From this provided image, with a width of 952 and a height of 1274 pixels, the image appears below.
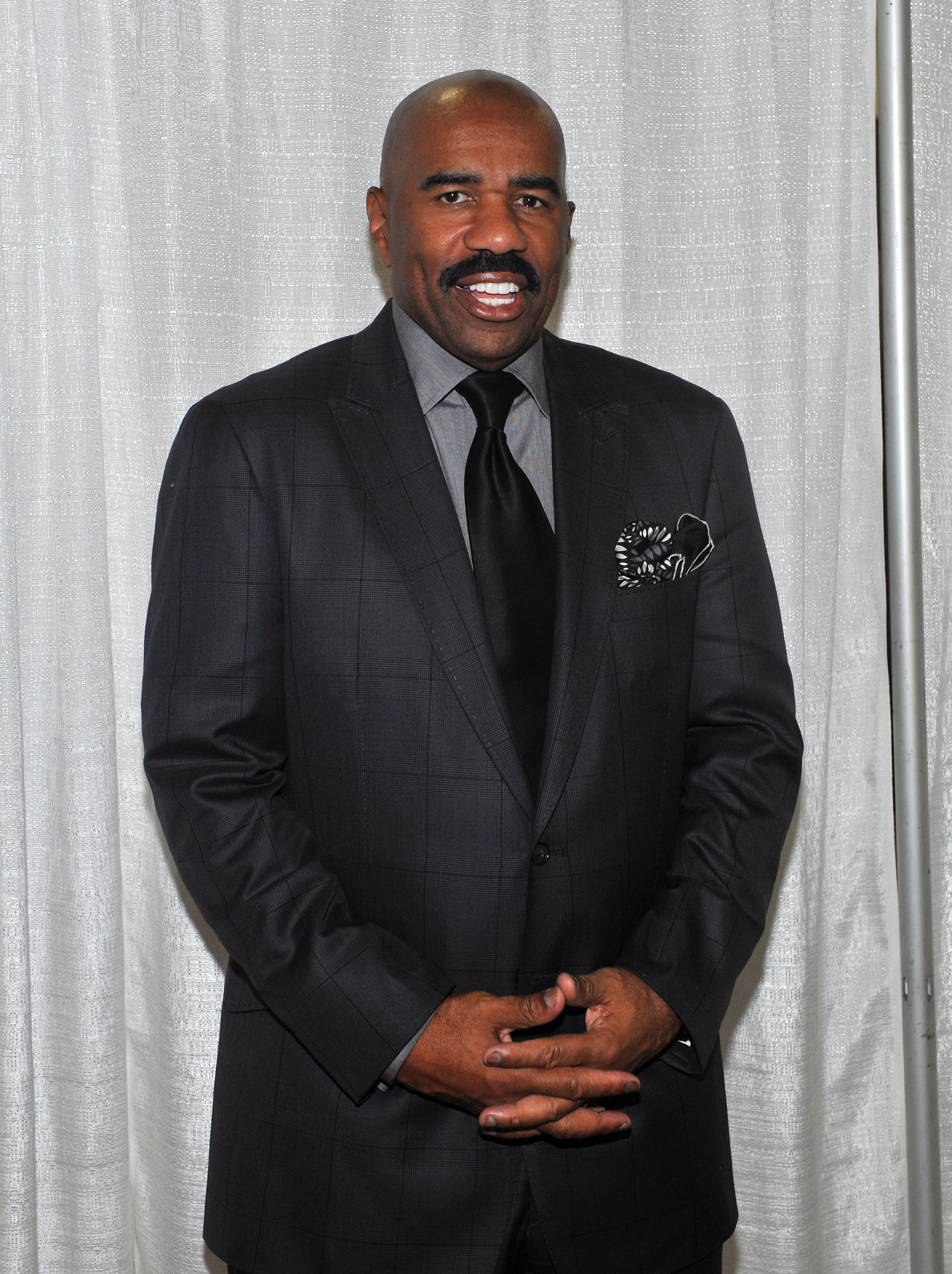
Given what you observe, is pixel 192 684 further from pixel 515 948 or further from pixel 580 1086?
pixel 580 1086

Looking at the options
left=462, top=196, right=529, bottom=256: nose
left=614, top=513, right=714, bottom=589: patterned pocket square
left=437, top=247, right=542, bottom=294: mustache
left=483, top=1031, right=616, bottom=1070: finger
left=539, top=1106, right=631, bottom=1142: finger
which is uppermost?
left=462, top=196, right=529, bottom=256: nose

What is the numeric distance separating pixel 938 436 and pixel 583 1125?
1.27 meters

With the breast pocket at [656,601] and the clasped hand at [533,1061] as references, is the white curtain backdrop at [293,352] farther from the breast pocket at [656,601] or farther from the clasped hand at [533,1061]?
the clasped hand at [533,1061]

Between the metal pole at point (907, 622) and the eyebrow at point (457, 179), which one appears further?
the metal pole at point (907, 622)

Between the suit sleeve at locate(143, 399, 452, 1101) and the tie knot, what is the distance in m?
0.26

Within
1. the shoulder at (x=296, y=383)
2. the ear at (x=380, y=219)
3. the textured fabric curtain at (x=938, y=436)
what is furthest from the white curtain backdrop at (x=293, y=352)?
the shoulder at (x=296, y=383)

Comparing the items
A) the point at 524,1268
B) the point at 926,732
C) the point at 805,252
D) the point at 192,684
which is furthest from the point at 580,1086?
the point at 805,252

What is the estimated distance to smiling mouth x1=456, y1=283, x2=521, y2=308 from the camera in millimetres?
1422

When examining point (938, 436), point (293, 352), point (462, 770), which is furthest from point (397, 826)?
point (938, 436)

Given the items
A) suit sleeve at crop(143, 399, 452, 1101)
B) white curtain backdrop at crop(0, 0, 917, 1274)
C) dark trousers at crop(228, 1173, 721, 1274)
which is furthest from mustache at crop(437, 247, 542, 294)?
dark trousers at crop(228, 1173, 721, 1274)

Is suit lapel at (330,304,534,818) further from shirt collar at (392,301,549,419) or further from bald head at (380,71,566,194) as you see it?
bald head at (380,71,566,194)

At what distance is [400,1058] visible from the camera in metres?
1.28

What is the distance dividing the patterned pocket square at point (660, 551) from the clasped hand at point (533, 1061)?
43 centimetres

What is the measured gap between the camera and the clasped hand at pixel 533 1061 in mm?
1239
